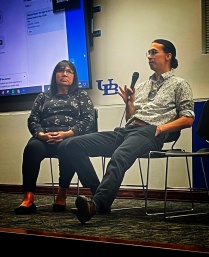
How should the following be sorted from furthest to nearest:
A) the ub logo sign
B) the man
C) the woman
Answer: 1. the ub logo sign
2. the woman
3. the man

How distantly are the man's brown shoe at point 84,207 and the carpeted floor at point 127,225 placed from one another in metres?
0.07

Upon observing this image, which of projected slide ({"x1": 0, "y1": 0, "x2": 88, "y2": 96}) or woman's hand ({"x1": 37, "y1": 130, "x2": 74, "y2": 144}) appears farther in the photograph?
projected slide ({"x1": 0, "y1": 0, "x2": 88, "y2": 96})

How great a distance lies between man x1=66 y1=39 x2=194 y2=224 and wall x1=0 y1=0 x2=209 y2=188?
58 cm

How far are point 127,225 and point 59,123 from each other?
3.48ft

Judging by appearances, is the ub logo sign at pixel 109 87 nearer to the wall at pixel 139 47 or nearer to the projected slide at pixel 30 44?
the wall at pixel 139 47

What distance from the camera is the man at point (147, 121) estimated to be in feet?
10.0

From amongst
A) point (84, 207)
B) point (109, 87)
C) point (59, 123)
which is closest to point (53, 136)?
point (59, 123)

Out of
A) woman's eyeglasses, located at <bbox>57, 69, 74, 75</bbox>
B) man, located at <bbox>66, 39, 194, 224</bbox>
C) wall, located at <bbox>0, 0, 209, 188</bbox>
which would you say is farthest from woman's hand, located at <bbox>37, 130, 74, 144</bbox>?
wall, located at <bbox>0, 0, 209, 188</bbox>

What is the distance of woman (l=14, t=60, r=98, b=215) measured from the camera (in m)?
3.32

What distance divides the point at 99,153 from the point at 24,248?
39.9 inches

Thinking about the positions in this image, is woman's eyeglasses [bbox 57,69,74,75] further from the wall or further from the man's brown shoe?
the man's brown shoe

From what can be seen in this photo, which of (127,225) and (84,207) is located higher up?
(84,207)

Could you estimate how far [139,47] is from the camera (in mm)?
4113

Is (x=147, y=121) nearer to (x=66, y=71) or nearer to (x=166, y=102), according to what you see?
(x=166, y=102)
